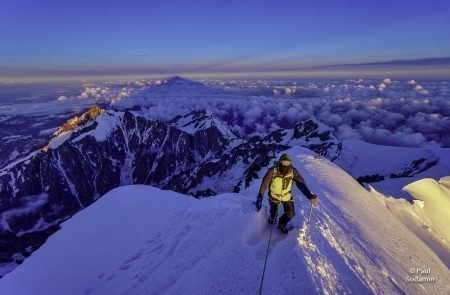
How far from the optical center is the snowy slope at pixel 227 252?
1098 centimetres

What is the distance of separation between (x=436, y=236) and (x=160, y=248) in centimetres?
1974

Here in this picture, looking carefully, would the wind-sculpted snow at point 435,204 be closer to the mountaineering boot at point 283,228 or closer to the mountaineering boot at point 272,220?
the mountaineering boot at point 272,220

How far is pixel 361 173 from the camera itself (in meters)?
181

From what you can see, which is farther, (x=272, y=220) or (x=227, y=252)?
(x=272, y=220)

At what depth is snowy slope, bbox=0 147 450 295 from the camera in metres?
11.0

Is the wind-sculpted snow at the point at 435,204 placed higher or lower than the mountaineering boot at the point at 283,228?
lower

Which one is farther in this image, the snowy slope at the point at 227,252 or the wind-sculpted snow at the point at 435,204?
the wind-sculpted snow at the point at 435,204

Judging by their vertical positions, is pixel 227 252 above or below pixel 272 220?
below

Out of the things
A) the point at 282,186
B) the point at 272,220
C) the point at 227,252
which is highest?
the point at 282,186

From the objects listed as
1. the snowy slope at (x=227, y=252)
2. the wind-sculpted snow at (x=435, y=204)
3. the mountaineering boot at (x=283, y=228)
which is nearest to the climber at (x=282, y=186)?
the mountaineering boot at (x=283, y=228)

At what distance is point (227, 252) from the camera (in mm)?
12484

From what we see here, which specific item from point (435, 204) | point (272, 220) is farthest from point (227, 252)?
point (435, 204)

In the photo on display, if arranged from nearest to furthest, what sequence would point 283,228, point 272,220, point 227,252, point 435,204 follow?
point 227,252 → point 283,228 → point 272,220 → point 435,204

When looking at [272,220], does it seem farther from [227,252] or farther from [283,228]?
[227,252]
